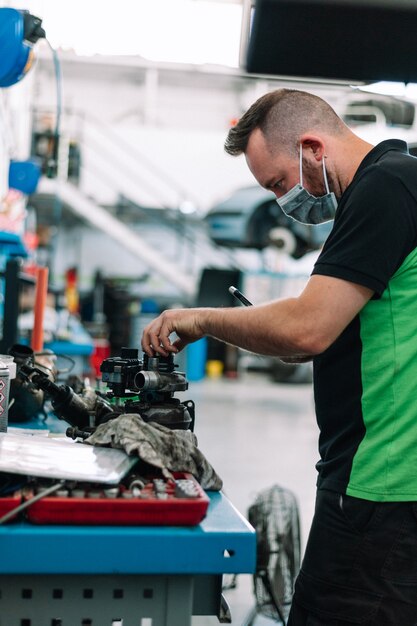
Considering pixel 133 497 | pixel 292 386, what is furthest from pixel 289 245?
pixel 133 497

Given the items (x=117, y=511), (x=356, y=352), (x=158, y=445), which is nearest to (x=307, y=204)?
(x=356, y=352)

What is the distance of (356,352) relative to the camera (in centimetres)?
131

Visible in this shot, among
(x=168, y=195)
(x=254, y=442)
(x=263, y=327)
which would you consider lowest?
(x=254, y=442)

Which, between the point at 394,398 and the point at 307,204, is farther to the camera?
the point at 307,204

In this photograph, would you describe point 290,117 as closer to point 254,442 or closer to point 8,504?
point 8,504

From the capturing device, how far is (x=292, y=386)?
10.1 meters

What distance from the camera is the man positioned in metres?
1.20

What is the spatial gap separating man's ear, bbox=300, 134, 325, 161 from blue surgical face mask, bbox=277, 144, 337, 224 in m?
0.02

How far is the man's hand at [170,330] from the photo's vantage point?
132 centimetres

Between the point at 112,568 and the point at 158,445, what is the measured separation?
9.0 inches

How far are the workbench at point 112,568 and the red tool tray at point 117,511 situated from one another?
0.01m

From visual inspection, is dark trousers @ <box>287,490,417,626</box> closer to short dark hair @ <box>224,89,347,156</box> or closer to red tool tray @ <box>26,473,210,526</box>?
red tool tray @ <box>26,473,210,526</box>

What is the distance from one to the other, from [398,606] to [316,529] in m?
0.19

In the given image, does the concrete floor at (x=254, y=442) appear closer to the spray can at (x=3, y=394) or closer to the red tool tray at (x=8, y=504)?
the spray can at (x=3, y=394)
